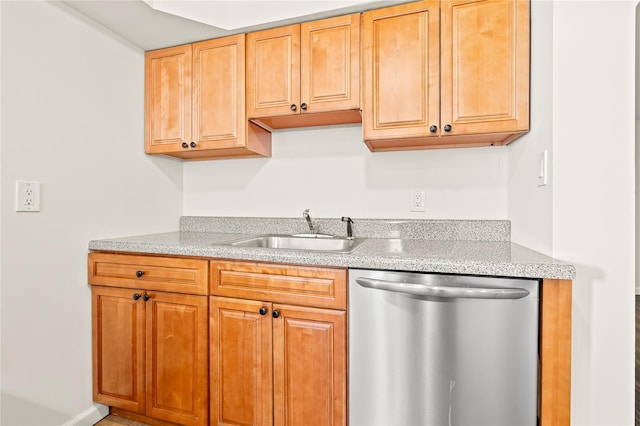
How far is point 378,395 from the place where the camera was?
49.5 inches

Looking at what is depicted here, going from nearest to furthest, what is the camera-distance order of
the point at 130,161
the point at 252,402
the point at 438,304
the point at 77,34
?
the point at 438,304
the point at 252,402
the point at 77,34
the point at 130,161

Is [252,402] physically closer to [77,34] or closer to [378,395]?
[378,395]

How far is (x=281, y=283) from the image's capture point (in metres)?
1.39

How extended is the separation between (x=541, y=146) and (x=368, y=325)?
0.96 meters

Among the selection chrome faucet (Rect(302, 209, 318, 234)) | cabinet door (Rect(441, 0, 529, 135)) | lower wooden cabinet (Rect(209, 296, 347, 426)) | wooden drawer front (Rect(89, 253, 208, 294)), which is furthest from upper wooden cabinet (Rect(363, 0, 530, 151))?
wooden drawer front (Rect(89, 253, 208, 294))

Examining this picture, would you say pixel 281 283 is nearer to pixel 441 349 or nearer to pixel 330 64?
pixel 441 349

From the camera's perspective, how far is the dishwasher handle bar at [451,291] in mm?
1101

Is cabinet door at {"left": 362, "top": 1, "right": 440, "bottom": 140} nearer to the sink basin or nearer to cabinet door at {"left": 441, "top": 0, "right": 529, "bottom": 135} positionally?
cabinet door at {"left": 441, "top": 0, "right": 529, "bottom": 135}

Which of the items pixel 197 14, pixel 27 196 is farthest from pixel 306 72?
pixel 27 196

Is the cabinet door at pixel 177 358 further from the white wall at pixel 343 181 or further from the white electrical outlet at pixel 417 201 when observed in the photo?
the white electrical outlet at pixel 417 201

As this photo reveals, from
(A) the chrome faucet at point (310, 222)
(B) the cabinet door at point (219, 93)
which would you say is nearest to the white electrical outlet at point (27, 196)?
(B) the cabinet door at point (219, 93)

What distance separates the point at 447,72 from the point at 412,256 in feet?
2.92

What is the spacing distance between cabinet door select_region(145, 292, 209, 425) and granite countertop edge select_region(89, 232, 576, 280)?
242 millimetres

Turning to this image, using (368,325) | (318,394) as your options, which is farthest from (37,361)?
(368,325)
